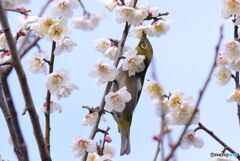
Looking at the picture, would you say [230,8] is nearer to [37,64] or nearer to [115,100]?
[115,100]

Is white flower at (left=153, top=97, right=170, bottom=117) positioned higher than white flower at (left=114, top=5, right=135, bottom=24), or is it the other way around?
white flower at (left=114, top=5, right=135, bottom=24)

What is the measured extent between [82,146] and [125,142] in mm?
517

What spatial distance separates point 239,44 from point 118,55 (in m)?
0.72

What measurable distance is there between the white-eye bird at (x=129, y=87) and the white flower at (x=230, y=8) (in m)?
0.53

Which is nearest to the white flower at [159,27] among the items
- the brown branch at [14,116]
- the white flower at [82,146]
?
the white flower at [82,146]

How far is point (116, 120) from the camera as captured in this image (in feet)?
13.0

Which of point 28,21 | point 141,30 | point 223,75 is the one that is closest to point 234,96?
point 223,75

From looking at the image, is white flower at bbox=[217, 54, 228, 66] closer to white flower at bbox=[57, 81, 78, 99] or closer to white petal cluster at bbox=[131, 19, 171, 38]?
white petal cluster at bbox=[131, 19, 171, 38]

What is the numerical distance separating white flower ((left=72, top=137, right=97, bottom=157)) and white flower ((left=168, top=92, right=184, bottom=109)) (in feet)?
1.54

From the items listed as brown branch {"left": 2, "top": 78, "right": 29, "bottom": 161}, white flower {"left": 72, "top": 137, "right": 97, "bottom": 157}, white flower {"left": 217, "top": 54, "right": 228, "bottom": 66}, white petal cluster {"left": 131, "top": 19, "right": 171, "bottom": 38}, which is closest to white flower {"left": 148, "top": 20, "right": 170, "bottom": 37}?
white petal cluster {"left": 131, "top": 19, "right": 171, "bottom": 38}

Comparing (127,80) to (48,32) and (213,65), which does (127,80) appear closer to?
(48,32)

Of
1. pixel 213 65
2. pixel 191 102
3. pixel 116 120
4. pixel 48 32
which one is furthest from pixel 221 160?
pixel 213 65

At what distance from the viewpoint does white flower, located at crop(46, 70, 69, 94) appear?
3.29 meters

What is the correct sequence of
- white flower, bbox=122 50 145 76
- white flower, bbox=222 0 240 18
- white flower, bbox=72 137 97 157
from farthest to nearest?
white flower, bbox=222 0 240 18 < white flower, bbox=122 50 145 76 < white flower, bbox=72 137 97 157
